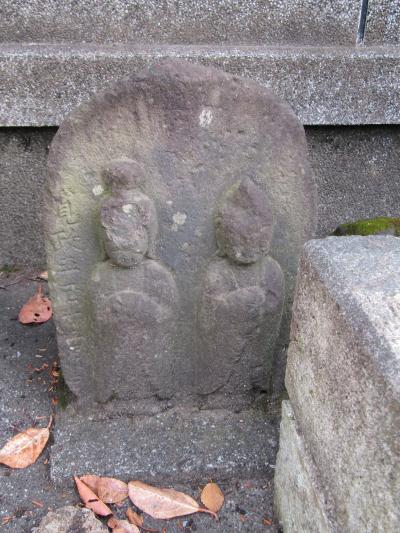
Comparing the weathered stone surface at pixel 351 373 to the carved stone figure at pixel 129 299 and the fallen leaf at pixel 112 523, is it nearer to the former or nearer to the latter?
the carved stone figure at pixel 129 299

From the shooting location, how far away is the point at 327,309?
0.82 m

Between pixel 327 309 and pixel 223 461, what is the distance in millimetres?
592

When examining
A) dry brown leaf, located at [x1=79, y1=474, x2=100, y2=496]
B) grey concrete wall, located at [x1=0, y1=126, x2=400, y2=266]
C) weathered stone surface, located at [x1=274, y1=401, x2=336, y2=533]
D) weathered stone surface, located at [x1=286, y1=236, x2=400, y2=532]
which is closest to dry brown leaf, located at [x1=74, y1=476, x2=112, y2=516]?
dry brown leaf, located at [x1=79, y1=474, x2=100, y2=496]

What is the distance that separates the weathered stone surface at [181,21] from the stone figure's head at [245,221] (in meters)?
0.99

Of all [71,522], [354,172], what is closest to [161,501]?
[71,522]

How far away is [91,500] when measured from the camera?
114 cm

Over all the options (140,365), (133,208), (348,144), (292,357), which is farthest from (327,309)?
(348,144)

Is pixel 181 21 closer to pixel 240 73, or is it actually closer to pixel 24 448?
pixel 240 73

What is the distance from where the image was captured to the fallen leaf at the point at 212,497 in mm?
1168

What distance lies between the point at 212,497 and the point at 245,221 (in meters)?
0.64

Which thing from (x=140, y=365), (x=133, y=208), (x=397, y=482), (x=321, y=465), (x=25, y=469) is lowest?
(x=25, y=469)

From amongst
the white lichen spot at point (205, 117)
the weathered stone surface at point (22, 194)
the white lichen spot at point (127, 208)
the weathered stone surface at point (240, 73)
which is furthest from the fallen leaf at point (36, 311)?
the white lichen spot at point (205, 117)

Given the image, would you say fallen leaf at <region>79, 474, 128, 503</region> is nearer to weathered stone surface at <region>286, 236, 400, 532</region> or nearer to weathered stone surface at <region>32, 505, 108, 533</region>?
weathered stone surface at <region>32, 505, 108, 533</region>

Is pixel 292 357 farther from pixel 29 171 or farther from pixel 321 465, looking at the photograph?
pixel 29 171
